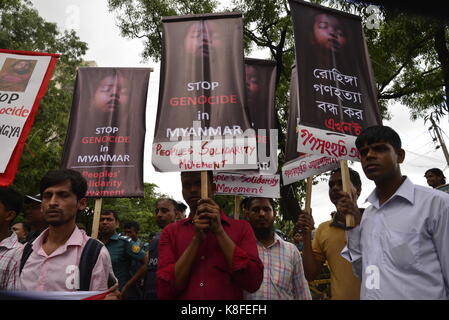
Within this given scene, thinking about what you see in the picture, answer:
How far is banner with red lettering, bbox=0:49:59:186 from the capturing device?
391cm

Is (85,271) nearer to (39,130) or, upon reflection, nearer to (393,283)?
(393,283)

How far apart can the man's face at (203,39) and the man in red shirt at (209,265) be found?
5.30 ft

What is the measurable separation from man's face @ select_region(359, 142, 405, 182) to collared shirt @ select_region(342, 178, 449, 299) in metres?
0.12

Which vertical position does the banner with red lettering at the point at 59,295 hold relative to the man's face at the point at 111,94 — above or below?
below

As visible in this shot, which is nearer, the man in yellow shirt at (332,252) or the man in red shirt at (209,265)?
the man in red shirt at (209,265)

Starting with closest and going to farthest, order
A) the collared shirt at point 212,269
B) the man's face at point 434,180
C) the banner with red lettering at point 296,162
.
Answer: the collared shirt at point 212,269 < the banner with red lettering at point 296,162 < the man's face at point 434,180

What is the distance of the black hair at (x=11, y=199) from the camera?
320 centimetres

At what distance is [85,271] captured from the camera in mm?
2326

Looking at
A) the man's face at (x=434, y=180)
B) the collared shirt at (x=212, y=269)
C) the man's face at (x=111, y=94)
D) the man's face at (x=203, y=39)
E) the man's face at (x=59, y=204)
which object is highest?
the man's face at (x=111, y=94)

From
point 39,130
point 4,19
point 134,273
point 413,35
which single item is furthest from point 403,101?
point 4,19

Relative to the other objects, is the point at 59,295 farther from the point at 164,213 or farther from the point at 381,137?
the point at 164,213

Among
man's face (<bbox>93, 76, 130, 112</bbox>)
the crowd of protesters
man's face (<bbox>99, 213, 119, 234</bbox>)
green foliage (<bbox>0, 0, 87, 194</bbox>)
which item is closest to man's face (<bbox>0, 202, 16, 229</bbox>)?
the crowd of protesters

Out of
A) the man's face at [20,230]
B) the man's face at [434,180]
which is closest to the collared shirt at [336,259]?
the man's face at [434,180]

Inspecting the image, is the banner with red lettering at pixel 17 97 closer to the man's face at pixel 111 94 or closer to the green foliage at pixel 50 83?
the man's face at pixel 111 94
